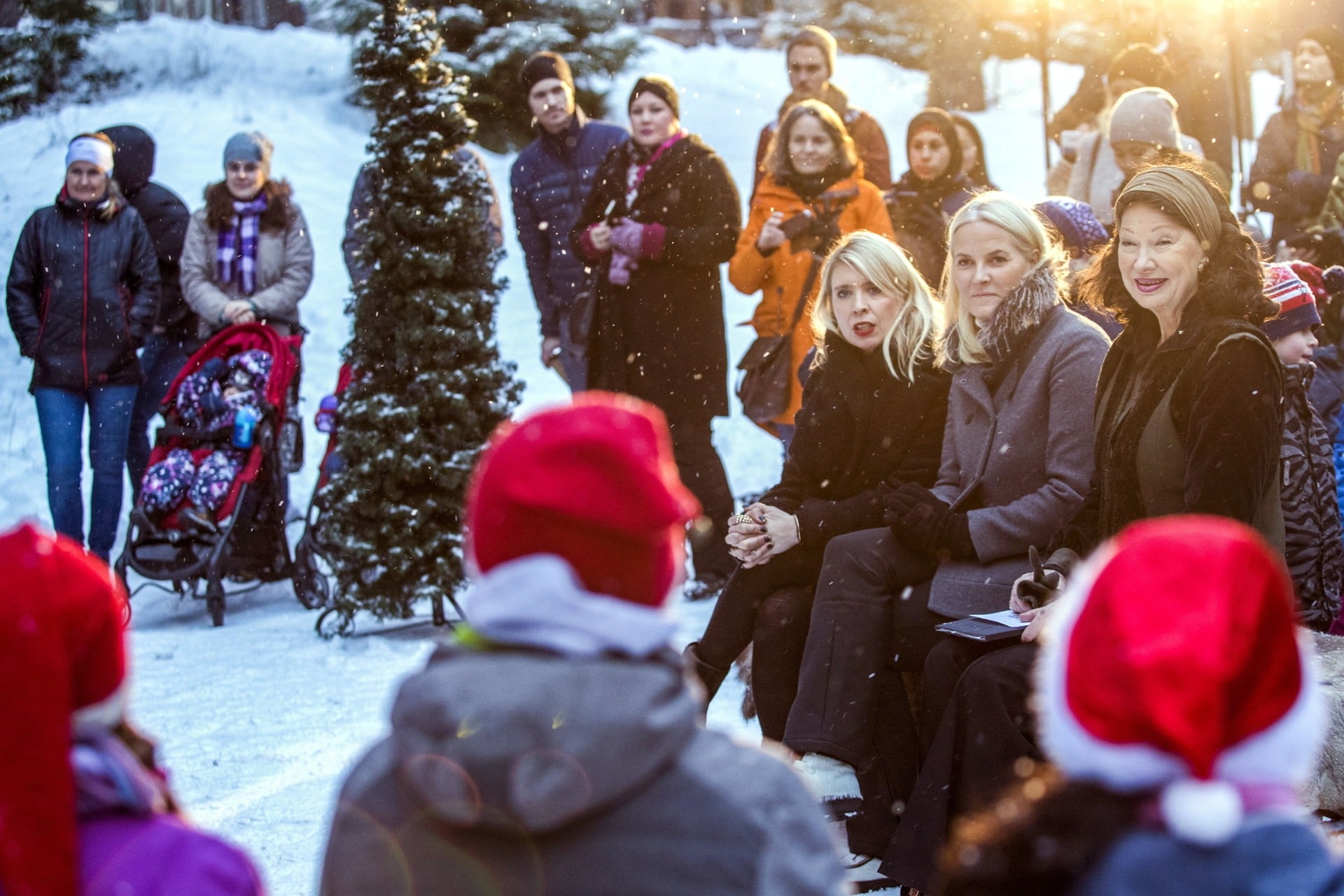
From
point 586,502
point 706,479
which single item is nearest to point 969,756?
point 586,502

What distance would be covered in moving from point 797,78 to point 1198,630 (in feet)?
21.0

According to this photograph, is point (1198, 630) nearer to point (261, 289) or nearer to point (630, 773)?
point (630, 773)

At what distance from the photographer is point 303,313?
13.0 m

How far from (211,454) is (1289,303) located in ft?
17.4

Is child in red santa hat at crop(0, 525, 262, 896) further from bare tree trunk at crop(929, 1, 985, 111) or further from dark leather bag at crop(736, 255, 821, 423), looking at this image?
bare tree trunk at crop(929, 1, 985, 111)

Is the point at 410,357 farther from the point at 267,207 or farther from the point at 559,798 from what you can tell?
the point at 559,798

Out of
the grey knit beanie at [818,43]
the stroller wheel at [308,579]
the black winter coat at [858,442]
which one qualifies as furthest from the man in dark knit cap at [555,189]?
the black winter coat at [858,442]

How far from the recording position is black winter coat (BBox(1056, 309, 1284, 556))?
10.3 feet

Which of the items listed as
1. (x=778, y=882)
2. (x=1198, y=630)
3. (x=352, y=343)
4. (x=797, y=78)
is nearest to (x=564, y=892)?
(x=778, y=882)

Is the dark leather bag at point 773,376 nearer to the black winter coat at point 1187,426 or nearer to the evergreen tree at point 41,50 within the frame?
the black winter coat at point 1187,426

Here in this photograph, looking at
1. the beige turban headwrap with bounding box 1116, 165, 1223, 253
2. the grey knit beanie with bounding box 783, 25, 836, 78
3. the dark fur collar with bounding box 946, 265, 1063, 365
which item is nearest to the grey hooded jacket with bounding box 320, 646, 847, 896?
the beige turban headwrap with bounding box 1116, 165, 1223, 253

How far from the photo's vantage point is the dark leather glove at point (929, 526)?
3.77 m

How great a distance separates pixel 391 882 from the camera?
5.27 ft

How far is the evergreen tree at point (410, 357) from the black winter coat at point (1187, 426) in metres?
3.52
